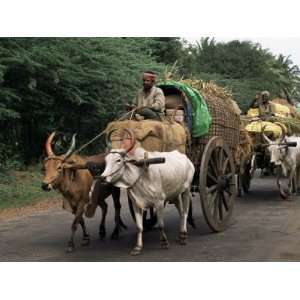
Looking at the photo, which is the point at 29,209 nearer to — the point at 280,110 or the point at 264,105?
the point at 264,105

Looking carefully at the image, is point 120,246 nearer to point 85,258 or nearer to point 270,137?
point 85,258

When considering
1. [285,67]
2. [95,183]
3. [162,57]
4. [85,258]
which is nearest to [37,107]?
[95,183]

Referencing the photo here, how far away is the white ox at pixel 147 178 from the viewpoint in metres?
6.74

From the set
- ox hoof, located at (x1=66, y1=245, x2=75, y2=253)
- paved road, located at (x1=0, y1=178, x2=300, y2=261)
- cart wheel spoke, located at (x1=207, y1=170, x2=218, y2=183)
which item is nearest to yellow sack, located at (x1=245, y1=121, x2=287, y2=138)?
paved road, located at (x1=0, y1=178, x2=300, y2=261)

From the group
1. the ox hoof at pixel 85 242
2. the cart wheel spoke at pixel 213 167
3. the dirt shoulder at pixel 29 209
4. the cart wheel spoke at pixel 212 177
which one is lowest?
the dirt shoulder at pixel 29 209

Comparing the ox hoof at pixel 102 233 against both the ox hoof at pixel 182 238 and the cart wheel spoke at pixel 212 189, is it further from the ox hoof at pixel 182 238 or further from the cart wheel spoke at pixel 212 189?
the cart wheel spoke at pixel 212 189

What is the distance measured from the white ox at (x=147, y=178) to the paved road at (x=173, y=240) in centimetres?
39

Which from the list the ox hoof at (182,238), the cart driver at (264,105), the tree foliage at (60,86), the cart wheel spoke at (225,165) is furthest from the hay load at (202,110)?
the tree foliage at (60,86)

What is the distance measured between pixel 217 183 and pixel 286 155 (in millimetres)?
4248

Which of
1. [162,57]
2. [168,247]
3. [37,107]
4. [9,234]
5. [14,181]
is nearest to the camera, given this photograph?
[168,247]

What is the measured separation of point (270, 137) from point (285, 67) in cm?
2979

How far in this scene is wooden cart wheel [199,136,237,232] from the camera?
811 cm

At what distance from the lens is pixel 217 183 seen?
8.65 meters

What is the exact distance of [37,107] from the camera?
46.6 ft
